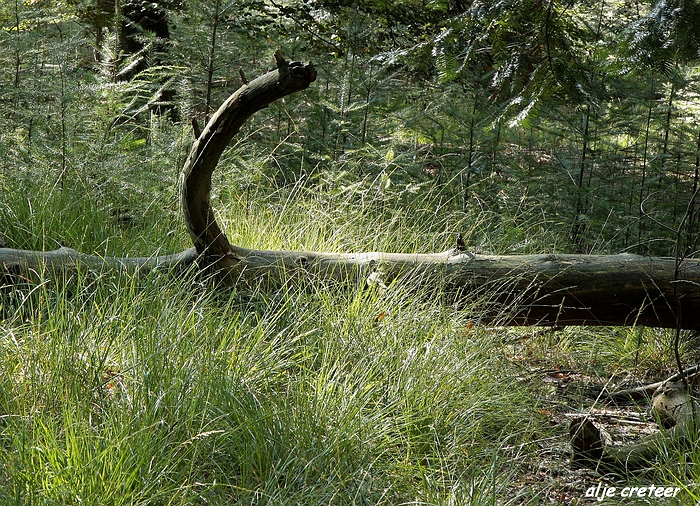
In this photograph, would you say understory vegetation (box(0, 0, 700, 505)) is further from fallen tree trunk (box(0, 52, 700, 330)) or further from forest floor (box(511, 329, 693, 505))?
fallen tree trunk (box(0, 52, 700, 330))

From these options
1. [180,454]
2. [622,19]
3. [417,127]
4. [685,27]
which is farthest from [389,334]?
[622,19]

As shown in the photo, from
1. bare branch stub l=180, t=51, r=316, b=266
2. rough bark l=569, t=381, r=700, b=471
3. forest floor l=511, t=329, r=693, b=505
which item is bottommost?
forest floor l=511, t=329, r=693, b=505

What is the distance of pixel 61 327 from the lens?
315 cm

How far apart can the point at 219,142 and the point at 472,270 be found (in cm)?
171

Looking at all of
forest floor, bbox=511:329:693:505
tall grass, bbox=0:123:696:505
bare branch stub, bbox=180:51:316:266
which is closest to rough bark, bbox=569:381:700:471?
forest floor, bbox=511:329:693:505

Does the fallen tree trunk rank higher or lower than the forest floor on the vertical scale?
higher

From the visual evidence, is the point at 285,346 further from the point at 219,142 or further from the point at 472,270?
the point at 472,270

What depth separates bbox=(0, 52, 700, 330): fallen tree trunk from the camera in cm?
408

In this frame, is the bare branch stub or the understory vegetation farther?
the bare branch stub

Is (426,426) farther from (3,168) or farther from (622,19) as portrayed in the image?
(622,19)

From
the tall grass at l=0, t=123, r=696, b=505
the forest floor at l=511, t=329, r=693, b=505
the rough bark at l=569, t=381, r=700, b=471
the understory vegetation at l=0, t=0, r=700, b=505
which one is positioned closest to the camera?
the tall grass at l=0, t=123, r=696, b=505

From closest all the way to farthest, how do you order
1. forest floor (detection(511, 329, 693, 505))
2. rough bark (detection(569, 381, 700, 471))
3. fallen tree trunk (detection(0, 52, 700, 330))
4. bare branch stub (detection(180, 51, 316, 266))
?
1. forest floor (detection(511, 329, 693, 505))
2. rough bark (detection(569, 381, 700, 471))
3. bare branch stub (detection(180, 51, 316, 266))
4. fallen tree trunk (detection(0, 52, 700, 330))

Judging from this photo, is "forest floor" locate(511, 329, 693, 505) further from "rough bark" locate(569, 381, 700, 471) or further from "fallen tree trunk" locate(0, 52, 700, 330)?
"fallen tree trunk" locate(0, 52, 700, 330)

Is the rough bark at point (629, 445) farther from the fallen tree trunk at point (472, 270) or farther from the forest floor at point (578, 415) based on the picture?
the fallen tree trunk at point (472, 270)
